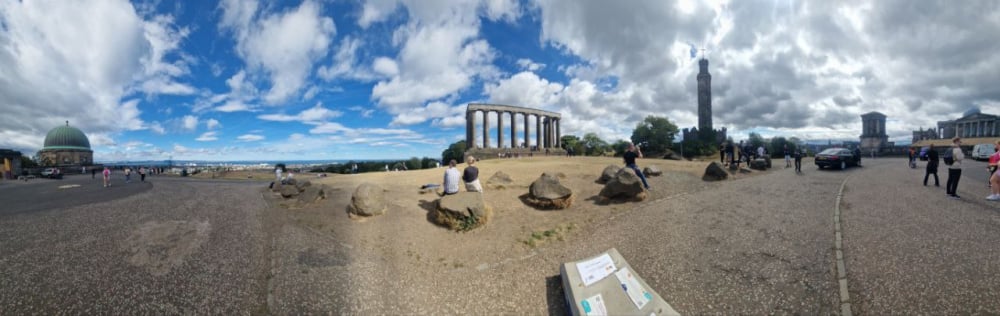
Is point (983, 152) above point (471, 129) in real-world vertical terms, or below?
below

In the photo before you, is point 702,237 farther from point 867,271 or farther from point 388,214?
point 388,214

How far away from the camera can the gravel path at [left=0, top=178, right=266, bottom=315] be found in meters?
4.56

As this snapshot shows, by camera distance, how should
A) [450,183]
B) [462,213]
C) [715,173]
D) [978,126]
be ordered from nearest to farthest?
1. [462,213]
2. [450,183]
3. [715,173]
4. [978,126]

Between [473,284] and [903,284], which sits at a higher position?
[903,284]

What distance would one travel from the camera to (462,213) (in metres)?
8.60

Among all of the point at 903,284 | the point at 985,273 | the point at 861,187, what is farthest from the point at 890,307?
the point at 861,187

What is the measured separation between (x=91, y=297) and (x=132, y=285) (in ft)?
1.28

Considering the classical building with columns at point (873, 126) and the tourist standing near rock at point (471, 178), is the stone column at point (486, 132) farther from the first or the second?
the classical building with columns at point (873, 126)

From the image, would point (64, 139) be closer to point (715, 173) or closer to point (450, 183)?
point (450, 183)

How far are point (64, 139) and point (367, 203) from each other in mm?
84327

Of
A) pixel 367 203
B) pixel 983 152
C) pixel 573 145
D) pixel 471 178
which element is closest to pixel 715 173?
pixel 471 178

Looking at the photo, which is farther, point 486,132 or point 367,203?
point 486,132

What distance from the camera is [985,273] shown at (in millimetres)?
4566

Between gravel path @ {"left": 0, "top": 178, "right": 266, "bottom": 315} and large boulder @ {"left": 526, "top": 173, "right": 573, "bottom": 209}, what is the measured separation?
705 centimetres
